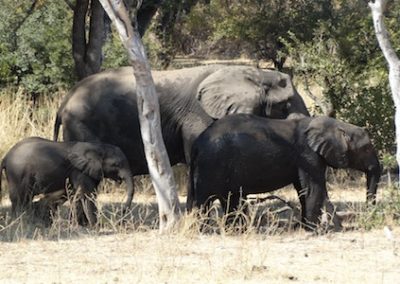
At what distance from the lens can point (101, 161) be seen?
11.4 m

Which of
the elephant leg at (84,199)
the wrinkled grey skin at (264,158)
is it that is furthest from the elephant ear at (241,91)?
the elephant leg at (84,199)

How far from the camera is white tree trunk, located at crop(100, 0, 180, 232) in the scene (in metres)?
10.1

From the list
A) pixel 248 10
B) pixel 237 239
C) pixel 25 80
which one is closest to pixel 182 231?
pixel 237 239

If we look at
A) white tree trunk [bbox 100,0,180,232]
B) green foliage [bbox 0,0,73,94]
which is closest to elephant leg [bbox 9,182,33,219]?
white tree trunk [bbox 100,0,180,232]

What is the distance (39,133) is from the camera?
15266 mm

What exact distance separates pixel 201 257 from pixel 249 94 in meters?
3.44

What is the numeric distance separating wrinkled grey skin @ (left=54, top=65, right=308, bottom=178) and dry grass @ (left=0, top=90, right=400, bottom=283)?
909 mm

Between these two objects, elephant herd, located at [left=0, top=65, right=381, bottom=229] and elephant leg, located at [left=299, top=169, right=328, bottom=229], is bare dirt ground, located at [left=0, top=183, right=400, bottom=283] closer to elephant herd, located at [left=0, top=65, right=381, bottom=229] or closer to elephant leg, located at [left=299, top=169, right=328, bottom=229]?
elephant leg, located at [left=299, top=169, right=328, bottom=229]

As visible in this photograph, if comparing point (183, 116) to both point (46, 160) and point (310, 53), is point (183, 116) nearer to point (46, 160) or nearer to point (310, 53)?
point (46, 160)

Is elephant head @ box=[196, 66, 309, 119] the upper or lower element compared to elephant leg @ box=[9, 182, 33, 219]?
upper

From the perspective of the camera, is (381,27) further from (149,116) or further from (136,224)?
(136,224)

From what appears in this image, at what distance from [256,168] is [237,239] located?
1057 mm

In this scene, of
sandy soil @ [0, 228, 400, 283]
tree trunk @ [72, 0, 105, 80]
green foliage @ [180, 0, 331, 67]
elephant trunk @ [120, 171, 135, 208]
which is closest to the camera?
sandy soil @ [0, 228, 400, 283]

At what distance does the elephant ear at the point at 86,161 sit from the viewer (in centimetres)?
1129
